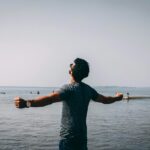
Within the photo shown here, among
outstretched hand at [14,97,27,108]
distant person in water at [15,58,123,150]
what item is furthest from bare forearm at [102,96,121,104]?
outstretched hand at [14,97,27,108]

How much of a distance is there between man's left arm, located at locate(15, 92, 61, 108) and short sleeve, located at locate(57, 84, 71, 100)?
76mm

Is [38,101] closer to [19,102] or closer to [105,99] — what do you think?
[19,102]

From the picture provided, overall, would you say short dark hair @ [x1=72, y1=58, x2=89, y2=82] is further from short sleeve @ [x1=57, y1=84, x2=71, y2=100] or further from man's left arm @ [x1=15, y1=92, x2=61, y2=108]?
man's left arm @ [x1=15, y1=92, x2=61, y2=108]

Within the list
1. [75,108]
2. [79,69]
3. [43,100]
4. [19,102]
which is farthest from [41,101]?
[79,69]

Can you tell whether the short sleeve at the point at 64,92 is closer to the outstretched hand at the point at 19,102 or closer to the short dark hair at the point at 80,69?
the short dark hair at the point at 80,69

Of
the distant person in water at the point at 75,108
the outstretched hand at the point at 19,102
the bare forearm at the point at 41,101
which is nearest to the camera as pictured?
the outstretched hand at the point at 19,102

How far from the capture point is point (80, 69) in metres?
4.82

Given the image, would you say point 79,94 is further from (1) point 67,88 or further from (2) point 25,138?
(2) point 25,138

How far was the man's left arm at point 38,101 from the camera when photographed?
4172 mm

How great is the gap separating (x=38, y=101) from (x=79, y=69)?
89cm

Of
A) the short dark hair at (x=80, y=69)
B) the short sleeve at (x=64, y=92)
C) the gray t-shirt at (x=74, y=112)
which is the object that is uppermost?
the short dark hair at (x=80, y=69)

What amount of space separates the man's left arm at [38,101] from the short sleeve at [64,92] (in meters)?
0.08

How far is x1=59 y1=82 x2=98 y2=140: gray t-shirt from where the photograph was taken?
15.4 ft

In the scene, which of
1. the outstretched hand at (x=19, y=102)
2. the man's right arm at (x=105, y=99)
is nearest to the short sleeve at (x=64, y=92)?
the outstretched hand at (x=19, y=102)
